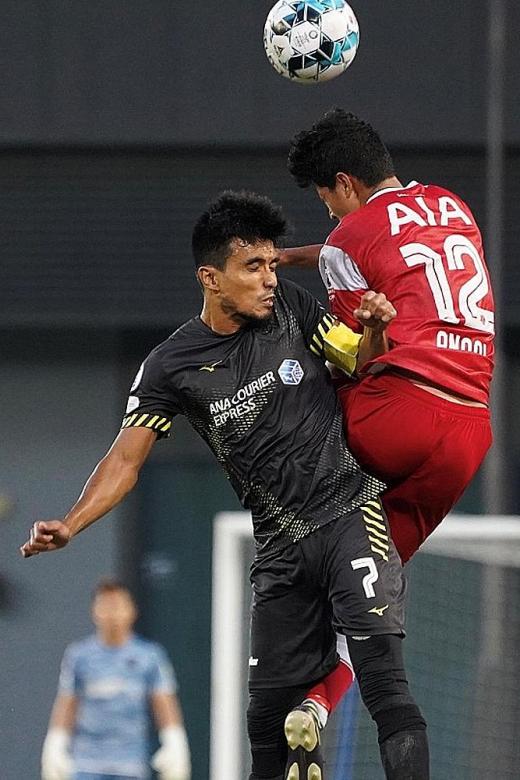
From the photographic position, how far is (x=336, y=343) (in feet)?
20.1

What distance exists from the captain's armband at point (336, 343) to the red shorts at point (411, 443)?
10cm

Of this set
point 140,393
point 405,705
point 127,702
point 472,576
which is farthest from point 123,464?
point 127,702

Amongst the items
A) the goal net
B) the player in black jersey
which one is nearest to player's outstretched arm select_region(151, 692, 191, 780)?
the goal net

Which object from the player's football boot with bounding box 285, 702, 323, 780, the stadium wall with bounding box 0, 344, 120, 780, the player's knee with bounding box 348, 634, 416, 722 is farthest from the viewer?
the stadium wall with bounding box 0, 344, 120, 780

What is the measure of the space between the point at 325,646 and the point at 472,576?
4.93 ft

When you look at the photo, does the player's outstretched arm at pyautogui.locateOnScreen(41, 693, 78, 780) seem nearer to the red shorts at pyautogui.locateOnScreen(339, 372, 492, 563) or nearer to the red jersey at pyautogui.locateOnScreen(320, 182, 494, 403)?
the red shorts at pyautogui.locateOnScreen(339, 372, 492, 563)

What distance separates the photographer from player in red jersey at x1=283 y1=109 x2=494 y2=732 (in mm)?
6016

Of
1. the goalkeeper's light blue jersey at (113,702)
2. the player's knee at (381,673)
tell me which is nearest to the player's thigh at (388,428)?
the player's knee at (381,673)

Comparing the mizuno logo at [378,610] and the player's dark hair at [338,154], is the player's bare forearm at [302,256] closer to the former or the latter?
the player's dark hair at [338,154]

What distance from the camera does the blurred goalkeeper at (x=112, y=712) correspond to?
10.2 metres

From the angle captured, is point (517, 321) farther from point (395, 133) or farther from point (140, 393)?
point (140, 393)

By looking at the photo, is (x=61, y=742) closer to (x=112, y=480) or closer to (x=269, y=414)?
(x=112, y=480)

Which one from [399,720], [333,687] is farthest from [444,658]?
[399,720]

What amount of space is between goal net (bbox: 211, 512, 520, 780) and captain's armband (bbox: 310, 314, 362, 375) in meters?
0.93
